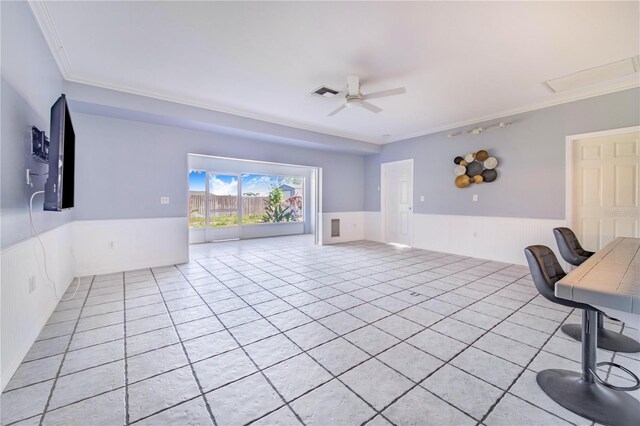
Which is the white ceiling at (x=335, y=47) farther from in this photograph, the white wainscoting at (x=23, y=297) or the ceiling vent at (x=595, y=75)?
the white wainscoting at (x=23, y=297)

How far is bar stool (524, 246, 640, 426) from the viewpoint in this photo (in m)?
1.50

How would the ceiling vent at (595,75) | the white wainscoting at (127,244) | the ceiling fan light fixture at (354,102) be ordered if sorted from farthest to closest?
the white wainscoting at (127,244), the ceiling fan light fixture at (354,102), the ceiling vent at (595,75)

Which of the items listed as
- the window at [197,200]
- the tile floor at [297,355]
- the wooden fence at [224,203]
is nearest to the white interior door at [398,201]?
the tile floor at [297,355]

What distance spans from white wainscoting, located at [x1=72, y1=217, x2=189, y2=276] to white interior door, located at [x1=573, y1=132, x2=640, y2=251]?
6.62 meters

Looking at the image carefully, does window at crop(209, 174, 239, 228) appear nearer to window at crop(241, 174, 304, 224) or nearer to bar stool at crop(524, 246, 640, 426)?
window at crop(241, 174, 304, 224)

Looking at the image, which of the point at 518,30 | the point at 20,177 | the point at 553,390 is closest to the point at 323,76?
the point at 518,30

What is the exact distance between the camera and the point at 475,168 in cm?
534

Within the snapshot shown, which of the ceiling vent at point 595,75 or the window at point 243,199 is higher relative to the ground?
the ceiling vent at point 595,75


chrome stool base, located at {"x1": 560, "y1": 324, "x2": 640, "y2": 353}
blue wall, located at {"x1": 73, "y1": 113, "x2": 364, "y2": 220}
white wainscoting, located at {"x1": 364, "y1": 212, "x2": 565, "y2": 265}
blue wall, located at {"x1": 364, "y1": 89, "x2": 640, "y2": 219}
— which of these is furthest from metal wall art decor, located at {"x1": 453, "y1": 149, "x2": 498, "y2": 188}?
blue wall, located at {"x1": 73, "y1": 113, "x2": 364, "y2": 220}

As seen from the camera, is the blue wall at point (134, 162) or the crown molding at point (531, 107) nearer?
the crown molding at point (531, 107)

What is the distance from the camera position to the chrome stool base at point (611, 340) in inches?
84.2

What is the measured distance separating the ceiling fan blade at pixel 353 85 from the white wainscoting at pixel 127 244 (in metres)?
3.69

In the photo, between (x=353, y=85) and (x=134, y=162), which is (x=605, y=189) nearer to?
(x=353, y=85)

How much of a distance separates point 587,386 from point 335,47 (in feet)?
11.1
